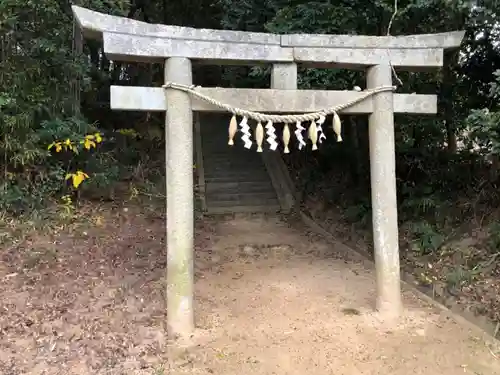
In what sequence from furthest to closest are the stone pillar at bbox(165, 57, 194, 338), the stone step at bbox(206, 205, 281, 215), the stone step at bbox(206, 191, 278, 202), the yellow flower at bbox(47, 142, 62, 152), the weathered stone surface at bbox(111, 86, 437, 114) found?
the stone step at bbox(206, 191, 278, 202)
the stone step at bbox(206, 205, 281, 215)
the yellow flower at bbox(47, 142, 62, 152)
the stone pillar at bbox(165, 57, 194, 338)
the weathered stone surface at bbox(111, 86, 437, 114)

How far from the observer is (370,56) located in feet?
16.3

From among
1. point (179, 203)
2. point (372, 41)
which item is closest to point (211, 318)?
point (179, 203)

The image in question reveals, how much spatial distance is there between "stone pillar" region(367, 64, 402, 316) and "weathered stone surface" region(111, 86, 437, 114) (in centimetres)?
16

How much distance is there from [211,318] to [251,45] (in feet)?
9.68

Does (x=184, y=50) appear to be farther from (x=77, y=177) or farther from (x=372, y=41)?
(x=77, y=177)

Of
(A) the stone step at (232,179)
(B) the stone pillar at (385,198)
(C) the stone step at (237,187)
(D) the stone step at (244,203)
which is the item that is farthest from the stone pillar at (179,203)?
(A) the stone step at (232,179)

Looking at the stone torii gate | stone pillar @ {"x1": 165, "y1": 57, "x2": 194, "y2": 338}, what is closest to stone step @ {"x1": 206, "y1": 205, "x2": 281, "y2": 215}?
the stone torii gate

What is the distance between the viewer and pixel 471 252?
6371 millimetres

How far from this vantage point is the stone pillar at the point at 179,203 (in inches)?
178

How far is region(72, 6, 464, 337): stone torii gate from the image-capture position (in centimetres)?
438

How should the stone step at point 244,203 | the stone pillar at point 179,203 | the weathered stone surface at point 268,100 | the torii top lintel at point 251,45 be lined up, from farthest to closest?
the stone step at point 244,203
the stone pillar at point 179,203
the weathered stone surface at point 268,100
the torii top lintel at point 251,45

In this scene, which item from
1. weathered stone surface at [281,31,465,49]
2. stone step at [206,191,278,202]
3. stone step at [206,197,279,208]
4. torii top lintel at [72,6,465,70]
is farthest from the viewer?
stone step at [206,191,278,202]

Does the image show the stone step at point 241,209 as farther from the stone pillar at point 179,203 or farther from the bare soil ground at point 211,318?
the stone pillar at point 179,203

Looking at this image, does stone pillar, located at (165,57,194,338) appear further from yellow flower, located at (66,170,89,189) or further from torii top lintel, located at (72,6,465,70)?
yellow flower, located at (66,170,89,189)
